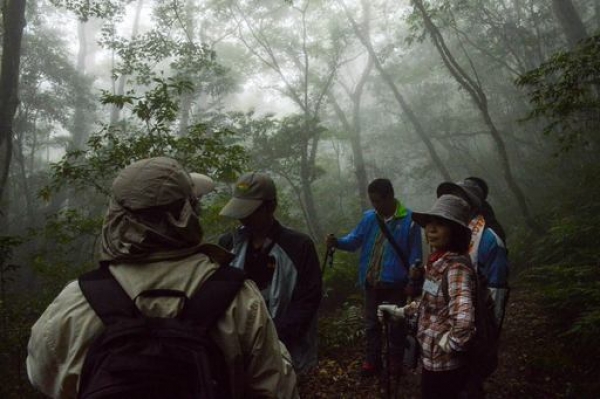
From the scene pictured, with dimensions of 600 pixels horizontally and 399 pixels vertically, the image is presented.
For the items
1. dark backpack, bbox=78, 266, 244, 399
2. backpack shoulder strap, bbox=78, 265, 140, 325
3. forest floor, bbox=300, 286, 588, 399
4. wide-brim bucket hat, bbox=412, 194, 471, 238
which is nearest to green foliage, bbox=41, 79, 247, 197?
forest floor, bbox=300, 286, 588, 399

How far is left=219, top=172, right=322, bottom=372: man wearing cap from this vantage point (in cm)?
248

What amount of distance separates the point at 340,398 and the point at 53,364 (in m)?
4.06

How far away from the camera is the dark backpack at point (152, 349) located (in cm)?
112

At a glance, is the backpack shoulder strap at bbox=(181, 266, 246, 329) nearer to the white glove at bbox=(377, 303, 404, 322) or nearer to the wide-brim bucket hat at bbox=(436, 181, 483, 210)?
the white glove at bbox=(377, 303, 404, 322)

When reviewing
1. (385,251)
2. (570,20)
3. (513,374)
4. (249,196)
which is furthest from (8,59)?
(570,20)

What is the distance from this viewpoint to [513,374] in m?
4.67

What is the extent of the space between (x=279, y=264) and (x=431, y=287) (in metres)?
1.06

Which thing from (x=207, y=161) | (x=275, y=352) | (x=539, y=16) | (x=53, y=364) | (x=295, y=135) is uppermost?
(x=539, y=16)

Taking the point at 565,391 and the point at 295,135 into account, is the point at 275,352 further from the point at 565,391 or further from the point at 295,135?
the point at 295,135

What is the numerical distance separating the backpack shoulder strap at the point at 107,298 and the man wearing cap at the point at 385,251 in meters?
2.89

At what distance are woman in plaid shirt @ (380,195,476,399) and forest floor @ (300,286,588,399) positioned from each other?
4.03 feet

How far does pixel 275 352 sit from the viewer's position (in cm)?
149

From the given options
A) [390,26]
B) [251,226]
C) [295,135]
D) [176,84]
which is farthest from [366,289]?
[390,26]

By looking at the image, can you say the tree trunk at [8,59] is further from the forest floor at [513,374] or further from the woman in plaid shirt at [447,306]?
the woman in plaid shirt at [447,306]
